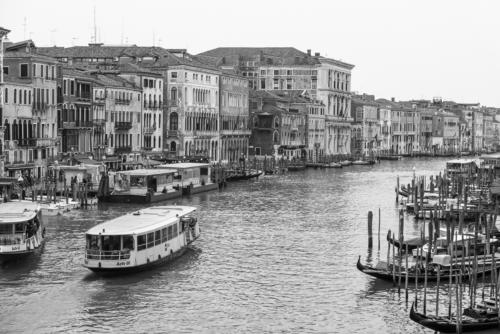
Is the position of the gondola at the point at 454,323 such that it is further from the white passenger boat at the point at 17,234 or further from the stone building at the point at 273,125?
the stone building at the point at 273,125

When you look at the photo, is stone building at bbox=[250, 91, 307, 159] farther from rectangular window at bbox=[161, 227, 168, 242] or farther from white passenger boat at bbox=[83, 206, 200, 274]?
rectangular window at bbox=[161, 227, 168, 242]

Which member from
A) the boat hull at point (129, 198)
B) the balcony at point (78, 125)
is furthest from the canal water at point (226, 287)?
the balcony at point (78, 125)

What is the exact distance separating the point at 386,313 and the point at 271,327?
7.32 feet

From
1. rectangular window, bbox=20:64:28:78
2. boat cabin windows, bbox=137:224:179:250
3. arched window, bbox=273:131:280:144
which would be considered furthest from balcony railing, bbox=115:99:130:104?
boat cabin windows, bbox=137:224:179:250

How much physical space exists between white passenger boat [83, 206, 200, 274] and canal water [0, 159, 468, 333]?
0.28 m

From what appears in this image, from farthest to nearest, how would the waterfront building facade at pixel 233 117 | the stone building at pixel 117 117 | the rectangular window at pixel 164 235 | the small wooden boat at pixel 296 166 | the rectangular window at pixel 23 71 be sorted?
1. the small wooden boat at pixel 296 166
2. the waterfront building facade at pixel 233 117
3. the stone building at pixel 117 117
4. the rectangular window at pixel 23 71
5. the rectangular window at pixel 164 235

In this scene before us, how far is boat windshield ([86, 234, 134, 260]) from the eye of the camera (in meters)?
21.5

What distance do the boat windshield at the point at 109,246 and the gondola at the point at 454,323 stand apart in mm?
6847

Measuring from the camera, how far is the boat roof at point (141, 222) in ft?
72.0

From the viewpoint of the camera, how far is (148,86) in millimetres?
52625

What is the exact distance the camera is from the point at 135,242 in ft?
71.8

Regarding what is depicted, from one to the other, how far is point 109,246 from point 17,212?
322cm

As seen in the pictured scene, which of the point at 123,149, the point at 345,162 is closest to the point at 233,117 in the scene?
the point at 345,162

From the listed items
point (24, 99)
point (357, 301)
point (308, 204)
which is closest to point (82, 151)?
point (24, 99)
